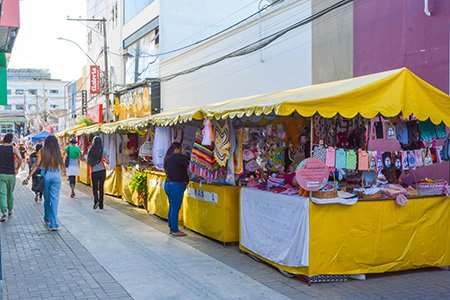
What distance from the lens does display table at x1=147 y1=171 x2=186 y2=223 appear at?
11.0 meters

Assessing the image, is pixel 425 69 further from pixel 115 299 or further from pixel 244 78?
pixel 244 78

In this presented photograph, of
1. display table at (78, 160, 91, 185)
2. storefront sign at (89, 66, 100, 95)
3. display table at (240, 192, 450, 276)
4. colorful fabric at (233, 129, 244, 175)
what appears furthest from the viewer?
storefront sign at (89, 66, 100, 95)

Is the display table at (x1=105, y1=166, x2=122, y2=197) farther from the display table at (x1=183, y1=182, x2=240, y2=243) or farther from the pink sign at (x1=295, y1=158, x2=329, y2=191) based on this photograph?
the pink sign at (x1=295, y1=158, x2=329, y2=191)

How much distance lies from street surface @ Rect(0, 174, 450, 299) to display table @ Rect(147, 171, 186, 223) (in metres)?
1.01

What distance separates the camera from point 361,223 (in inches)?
251

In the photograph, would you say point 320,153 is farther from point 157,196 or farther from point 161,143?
point 157,196

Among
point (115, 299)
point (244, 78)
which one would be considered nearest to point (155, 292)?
point (115, 299)

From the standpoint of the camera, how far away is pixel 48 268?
6.97 meters

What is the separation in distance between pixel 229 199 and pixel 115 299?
320 centimetres

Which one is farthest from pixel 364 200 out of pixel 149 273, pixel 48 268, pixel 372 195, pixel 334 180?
pixel 48 268

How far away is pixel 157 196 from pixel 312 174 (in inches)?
241

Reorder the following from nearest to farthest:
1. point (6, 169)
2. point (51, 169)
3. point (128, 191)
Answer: point (51, 169), point (6, 169), point (128, 191)

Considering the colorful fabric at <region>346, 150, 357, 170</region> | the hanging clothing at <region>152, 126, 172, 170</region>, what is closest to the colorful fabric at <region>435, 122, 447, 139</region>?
the colorful fabric at <region>346, 150, 357, 170</region>

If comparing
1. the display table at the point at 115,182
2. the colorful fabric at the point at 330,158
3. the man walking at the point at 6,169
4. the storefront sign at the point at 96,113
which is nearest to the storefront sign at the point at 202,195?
the colorful fabric at the point at 330,158
